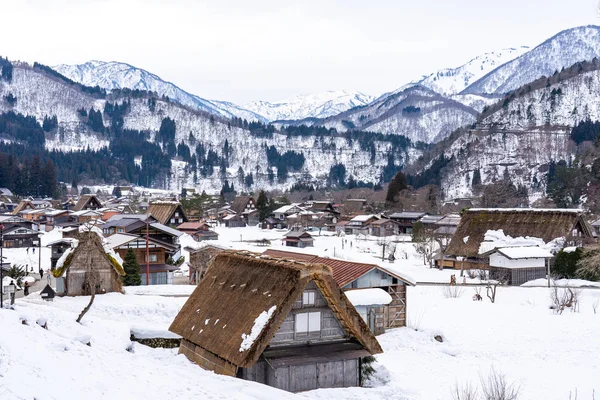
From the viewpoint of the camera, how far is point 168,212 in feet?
224

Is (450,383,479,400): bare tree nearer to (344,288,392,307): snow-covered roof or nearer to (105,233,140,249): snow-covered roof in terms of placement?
(344,288,392,307): snow-covered roof

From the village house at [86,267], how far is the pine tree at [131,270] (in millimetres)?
5167

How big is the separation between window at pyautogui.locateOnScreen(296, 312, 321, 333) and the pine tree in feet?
66.7

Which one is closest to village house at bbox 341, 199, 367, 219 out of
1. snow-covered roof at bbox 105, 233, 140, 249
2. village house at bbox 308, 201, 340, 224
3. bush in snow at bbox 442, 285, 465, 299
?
village house at bbox 308, 201, 340, 224

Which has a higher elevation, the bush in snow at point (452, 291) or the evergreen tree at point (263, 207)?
the evergreen tree at point (263, 207)

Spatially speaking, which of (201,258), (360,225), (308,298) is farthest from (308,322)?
(360,225)

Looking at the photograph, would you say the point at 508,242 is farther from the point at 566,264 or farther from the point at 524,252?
the point at 566,264

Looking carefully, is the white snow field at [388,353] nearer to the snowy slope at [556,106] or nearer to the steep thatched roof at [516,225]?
the steep thatched roof at [516,225]

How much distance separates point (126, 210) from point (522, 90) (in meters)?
111

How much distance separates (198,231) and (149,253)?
104 feet

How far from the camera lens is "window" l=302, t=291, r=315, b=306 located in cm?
1628

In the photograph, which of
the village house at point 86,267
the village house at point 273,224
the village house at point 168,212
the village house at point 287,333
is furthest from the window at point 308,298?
the village house at point 273,224

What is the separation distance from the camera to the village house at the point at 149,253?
36562 millimetres

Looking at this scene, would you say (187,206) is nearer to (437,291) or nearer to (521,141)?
(437,291)
